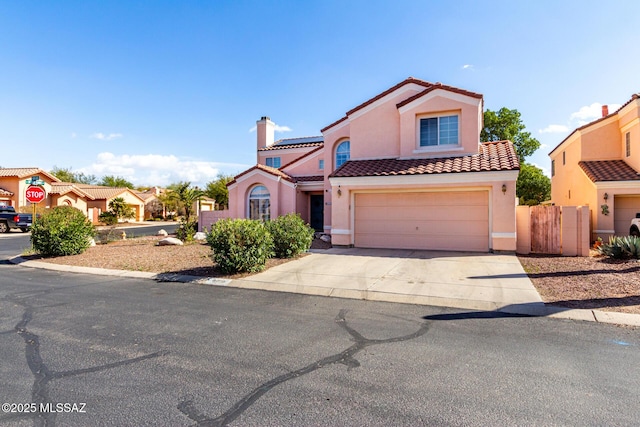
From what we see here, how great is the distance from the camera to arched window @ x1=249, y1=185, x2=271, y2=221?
1970cm

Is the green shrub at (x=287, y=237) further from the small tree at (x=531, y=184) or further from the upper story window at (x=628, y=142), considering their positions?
the small tree at (x=531, y=184)

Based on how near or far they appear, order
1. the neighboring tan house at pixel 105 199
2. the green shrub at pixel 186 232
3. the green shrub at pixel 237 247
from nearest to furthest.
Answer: the green shrub at pixel 237 247 < the green shrub at pixel 186 232 < the neighboring tan house at pixel 105 199

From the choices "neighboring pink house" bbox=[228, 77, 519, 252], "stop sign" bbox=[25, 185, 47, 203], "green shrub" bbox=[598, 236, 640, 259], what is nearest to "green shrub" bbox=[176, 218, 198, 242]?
"stop sign" bbox=[25, 185, 47, 203]

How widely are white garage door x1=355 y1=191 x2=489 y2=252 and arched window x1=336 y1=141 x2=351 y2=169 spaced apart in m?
4.34

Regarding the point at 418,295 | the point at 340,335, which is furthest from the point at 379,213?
the point at 340,335

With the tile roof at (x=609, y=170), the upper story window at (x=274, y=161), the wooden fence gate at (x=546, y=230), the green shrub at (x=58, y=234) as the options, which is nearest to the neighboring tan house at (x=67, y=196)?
→ the upper story window at (x=274, y=161)

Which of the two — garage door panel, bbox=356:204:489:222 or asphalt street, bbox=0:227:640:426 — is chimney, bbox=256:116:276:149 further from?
asphalt street, bbox=0:227:640:426

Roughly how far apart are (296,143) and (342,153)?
7674mm

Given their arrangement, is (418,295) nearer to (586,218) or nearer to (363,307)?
(363,307)

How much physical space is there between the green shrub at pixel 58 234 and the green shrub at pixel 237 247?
7.34 meters

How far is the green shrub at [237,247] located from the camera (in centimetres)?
947

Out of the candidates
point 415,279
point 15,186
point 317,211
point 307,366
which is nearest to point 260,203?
point 317,211

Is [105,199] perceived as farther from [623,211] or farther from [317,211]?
[623,211]

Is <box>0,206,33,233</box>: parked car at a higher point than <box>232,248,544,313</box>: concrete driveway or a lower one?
higher
